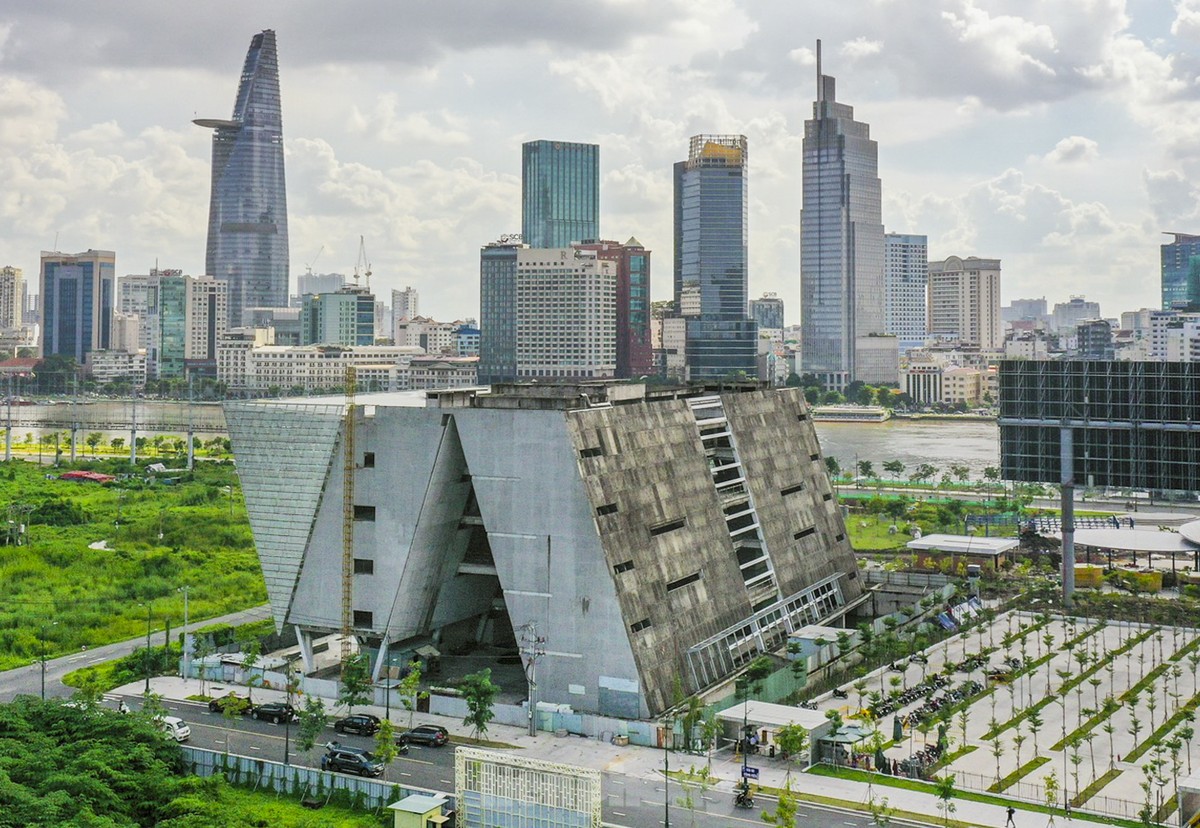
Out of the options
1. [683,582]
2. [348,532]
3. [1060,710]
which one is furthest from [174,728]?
[1060,710]

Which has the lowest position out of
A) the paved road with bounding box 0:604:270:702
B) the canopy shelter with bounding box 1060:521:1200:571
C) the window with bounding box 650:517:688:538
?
the paved road with bounding box 0:604:270:702

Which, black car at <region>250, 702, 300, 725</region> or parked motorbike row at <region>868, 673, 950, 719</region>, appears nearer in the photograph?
black car at <region>250, 702, 300, 725</region>

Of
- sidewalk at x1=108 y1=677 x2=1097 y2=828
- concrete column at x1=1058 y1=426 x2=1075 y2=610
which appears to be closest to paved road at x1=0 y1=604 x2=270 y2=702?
sidewalk at x1=108 y1=677 x2=1097 y2=828

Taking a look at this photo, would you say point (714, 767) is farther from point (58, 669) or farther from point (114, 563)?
point (114, 563)

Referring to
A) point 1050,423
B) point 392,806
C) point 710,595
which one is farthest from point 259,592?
point 1050,423

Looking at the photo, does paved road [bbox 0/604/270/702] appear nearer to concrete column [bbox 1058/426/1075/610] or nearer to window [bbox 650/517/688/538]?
window [bbox 650/517/688/538]

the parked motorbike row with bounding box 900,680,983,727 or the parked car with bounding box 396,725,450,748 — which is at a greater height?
the parked car with bounding box 396,725,450,748

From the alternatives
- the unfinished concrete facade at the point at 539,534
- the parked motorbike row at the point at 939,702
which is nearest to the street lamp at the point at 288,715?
the unfinished concrete facade at the point at 539,534

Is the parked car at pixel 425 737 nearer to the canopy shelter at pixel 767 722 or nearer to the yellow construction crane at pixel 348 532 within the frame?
the yellow construction crane at pixel 348 532
